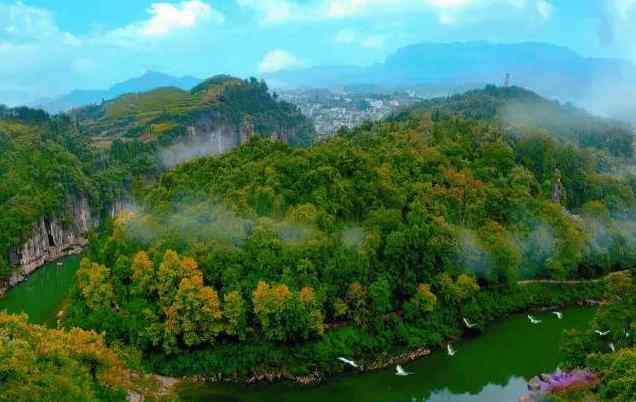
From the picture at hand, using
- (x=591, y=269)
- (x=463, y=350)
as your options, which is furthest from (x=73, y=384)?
(x=591, y=269)

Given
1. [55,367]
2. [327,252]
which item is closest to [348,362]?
[327,252]

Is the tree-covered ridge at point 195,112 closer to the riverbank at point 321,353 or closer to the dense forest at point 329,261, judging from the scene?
the dense forest at point 329,261

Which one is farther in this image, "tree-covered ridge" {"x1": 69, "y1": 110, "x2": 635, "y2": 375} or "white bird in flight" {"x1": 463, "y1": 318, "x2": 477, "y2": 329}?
"white bird in flight" {"x1": 463, "y1": 318, "x2": 477, "y2": 329}

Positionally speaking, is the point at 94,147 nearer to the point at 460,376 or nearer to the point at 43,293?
the point at 43,293

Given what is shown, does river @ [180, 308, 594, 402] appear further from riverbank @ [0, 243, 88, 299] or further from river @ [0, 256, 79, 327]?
riverbank @ [0, 243, 88, 299]

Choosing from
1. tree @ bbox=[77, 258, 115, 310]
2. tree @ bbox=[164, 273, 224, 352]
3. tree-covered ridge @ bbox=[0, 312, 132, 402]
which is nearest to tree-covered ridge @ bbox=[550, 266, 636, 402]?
tree @ bbox=[164, 273, 224, 352]
